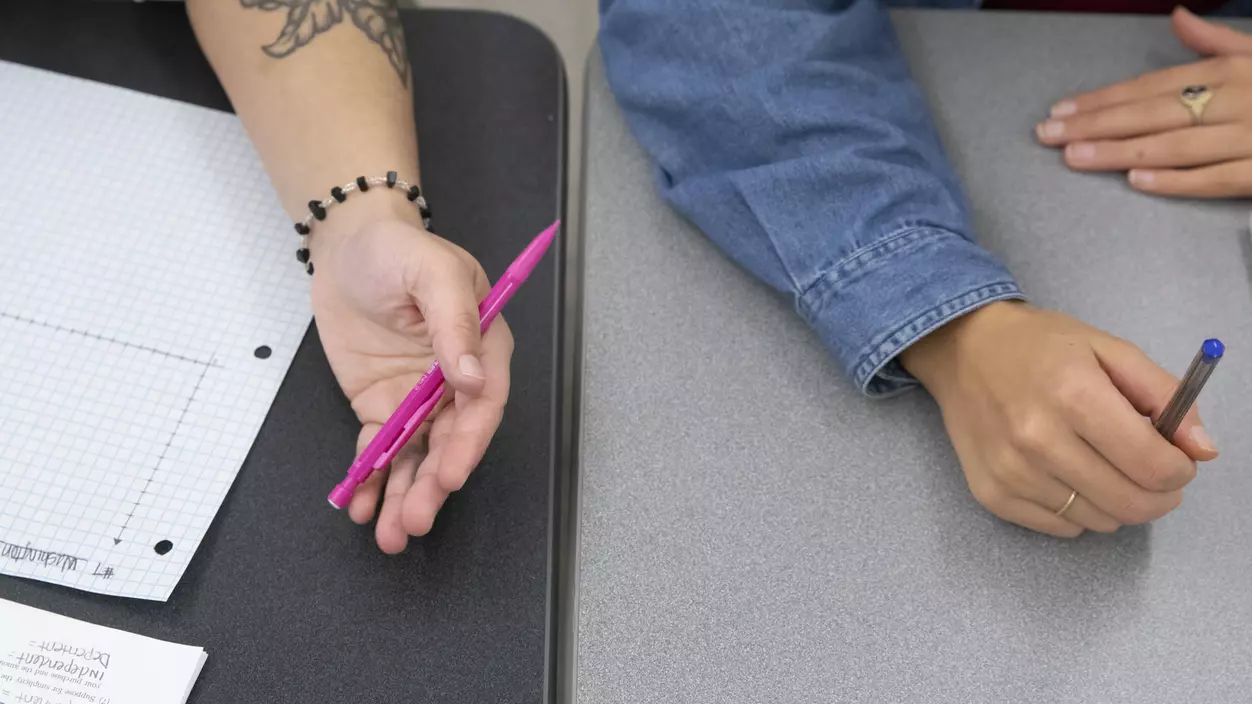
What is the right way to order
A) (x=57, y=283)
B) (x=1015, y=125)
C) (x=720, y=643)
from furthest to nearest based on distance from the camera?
(x=1015, y=125)
(x=57, y=283)
(x=720, y=643)

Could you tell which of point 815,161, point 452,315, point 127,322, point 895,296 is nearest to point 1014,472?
point 895,296

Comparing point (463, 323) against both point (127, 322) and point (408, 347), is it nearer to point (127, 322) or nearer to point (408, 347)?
point (408, 347)

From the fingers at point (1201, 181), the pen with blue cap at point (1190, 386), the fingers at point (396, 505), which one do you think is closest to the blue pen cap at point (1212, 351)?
the pen with blue cap at point (1190, 386)

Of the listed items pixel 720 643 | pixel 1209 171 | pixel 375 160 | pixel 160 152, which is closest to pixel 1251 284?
pixel 1209 171

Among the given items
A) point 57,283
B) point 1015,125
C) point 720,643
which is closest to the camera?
point 720,643

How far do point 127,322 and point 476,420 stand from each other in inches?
10.8

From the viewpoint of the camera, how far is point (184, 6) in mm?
815

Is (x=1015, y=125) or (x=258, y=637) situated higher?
(x=1015, y=125)

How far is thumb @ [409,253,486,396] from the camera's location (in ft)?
1.74

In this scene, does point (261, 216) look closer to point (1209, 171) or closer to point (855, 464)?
point (855, 464)

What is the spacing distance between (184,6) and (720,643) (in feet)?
2.30

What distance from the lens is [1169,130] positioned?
2.45 feet

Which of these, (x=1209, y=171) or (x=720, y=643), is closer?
(x=720, y=643)

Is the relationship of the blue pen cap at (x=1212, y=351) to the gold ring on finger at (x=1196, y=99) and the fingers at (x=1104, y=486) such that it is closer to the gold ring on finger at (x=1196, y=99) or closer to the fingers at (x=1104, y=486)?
the fingers at (x=1104, y=486)
